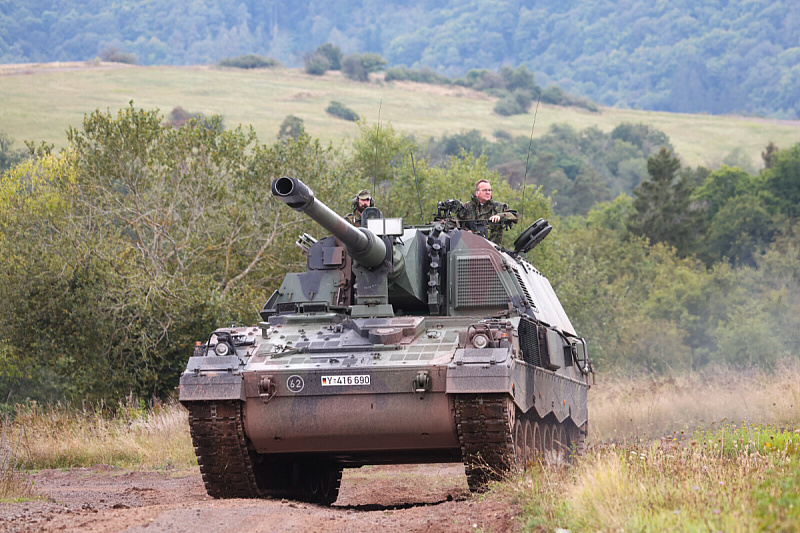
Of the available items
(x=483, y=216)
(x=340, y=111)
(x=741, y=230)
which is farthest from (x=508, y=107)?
(x=483, y=216)

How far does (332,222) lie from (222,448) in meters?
2.51

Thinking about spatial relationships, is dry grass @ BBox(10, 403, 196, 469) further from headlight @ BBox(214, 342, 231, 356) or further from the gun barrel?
the gun barrel

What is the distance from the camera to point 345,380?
11.3 meters

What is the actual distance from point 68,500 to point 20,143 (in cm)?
6637

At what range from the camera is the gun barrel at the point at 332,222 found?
1005cm

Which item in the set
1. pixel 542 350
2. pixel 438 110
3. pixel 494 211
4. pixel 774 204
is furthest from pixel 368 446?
pixel 438 110

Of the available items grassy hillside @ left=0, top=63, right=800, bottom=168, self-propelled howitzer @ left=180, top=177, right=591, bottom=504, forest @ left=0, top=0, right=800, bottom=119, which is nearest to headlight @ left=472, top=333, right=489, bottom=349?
self-propelled howitzer @ left=180, top=177, right=591, bottom=504

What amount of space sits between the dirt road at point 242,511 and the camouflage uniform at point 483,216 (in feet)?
10.6

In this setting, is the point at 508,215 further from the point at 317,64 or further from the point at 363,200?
the point at 317,64

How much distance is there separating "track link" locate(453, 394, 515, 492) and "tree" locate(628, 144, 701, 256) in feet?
145

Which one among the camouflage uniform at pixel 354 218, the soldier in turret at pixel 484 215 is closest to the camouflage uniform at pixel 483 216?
the soldier in turret at pixel 484 215

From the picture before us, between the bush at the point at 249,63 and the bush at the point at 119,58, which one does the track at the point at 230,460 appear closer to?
the bush at the point at 119,58

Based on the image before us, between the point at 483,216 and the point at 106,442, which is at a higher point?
the point at 483,216

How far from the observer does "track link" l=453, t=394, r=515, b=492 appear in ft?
35.7
